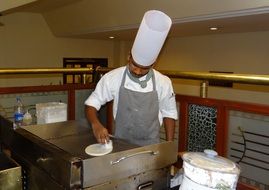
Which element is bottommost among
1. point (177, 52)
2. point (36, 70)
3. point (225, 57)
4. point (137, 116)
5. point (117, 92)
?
→ point (137, 116)

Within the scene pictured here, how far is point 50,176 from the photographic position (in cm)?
116

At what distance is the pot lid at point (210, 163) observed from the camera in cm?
93

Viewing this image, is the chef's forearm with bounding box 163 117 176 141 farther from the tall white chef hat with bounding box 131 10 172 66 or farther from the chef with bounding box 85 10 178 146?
the tall white chef hat with bounding box 131 10 172 66

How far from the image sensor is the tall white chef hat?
1306 mm

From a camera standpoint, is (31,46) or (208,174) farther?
(31,46)

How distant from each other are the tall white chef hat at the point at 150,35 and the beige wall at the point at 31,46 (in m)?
5.17

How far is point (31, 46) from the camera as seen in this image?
20.6ft

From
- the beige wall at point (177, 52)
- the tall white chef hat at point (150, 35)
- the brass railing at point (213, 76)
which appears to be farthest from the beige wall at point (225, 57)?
the tall white chef hat at point (150, 35)

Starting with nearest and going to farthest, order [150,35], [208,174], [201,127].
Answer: [208,174] < [150,35] < [201,127]

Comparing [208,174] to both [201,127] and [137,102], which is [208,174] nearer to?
[137,102]

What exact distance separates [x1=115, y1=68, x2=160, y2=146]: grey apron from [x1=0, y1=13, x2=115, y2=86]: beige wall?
16.3 ft

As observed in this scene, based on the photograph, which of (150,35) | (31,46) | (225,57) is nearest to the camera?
(150,35)

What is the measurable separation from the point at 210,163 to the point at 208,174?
7cm

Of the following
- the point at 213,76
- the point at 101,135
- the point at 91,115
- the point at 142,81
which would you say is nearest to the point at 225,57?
the point at 213,76
